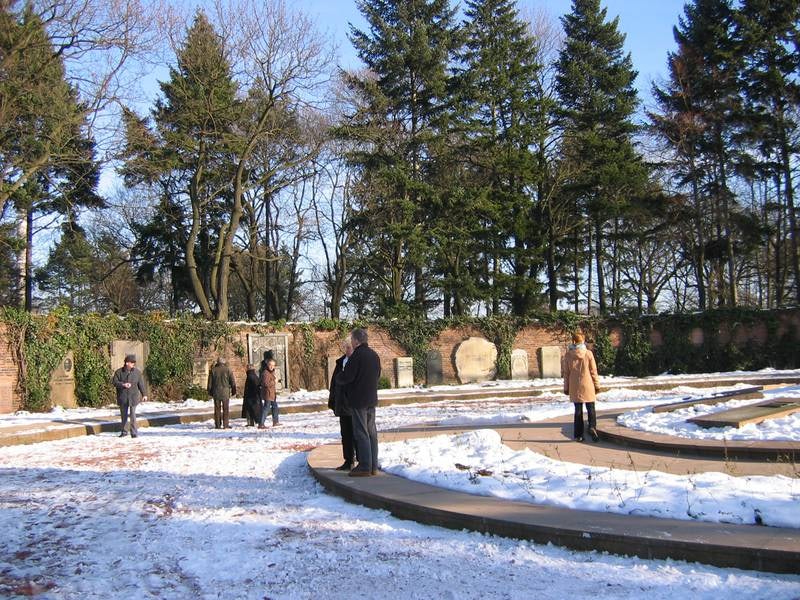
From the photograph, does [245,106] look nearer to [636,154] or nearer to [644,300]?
[636,154]

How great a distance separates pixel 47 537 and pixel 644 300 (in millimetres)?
51008

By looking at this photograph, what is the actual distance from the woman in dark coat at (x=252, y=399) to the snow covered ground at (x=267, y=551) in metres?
6.71

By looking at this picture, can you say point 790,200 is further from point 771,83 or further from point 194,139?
point 194,139

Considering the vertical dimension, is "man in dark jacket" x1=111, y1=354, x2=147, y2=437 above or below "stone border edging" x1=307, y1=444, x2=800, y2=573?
above

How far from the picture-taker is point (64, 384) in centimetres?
2427

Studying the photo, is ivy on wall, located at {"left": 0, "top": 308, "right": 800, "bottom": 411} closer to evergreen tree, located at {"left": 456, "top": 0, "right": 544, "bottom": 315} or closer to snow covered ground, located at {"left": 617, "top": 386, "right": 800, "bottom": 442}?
evergreen tree, located at {"left": 456, "top": 0, "right": 544, "bottom": 315}

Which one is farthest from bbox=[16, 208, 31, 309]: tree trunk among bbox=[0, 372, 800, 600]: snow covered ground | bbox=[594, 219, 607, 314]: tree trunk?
bbox=[594, 219, 607, 314]: tree trunk

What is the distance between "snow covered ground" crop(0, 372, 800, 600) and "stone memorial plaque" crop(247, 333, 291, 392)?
1867 cm

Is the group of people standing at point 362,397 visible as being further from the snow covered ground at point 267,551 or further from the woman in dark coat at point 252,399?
the woman in dark coat at point 252,399

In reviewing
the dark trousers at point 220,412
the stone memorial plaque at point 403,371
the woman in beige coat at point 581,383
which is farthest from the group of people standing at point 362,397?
the stone memorial plaque at point 403,371

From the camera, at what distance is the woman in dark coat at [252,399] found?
17.3 metres

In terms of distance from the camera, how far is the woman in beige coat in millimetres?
11641

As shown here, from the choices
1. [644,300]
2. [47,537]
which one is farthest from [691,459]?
[644,300]

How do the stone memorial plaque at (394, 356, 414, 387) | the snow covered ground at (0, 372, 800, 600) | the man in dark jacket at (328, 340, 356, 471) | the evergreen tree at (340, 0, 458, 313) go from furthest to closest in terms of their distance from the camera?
the evergreen tree at (340, 0, 458, 313) < the stone memorial plaque at (394, 356, 414, 387) < the man in dark jacket at (328, 340, 356, 471) < the snow covered ground at (0, 372, 800, 600)
